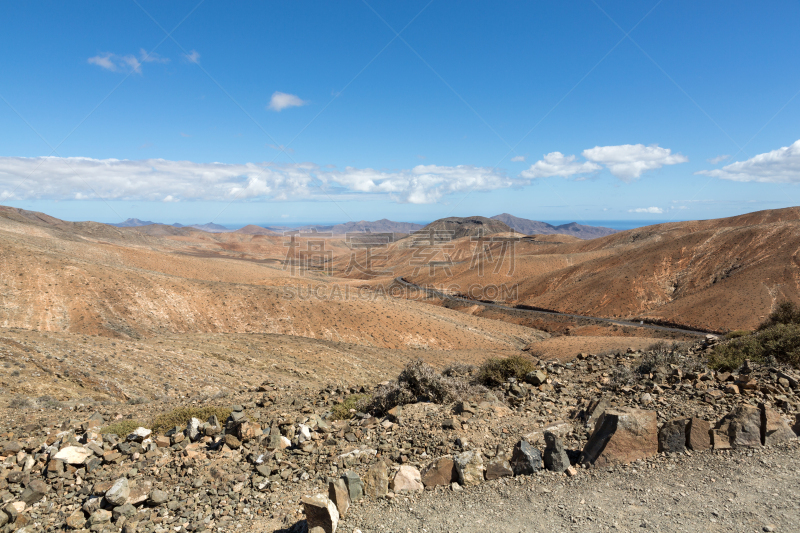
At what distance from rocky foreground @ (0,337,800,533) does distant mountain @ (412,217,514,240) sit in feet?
475

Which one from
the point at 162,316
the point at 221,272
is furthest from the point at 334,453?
the point at 221,272

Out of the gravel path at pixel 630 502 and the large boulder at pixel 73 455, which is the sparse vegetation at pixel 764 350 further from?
the large boulder at pixel 73 455

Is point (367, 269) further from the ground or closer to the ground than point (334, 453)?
closer to the ground

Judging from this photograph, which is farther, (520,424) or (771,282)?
(771,282)

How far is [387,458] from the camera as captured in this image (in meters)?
6.13

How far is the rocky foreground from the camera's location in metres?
4.89

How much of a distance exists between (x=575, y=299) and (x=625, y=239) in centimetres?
4954

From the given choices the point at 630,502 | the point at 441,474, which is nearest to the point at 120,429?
the point at 441,474

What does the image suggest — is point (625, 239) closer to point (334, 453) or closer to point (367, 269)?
point (367, 269)

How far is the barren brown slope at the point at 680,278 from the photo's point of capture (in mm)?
36156

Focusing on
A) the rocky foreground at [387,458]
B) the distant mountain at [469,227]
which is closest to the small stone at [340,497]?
the rocky foreground at [387,458]

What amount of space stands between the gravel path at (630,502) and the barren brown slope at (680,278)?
3635 centimetres

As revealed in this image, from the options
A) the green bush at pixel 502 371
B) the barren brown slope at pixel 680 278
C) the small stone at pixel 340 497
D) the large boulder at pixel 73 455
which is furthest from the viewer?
the barren brown slope at pixel 680 278

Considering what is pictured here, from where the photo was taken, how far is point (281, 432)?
23.7ft
